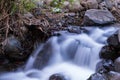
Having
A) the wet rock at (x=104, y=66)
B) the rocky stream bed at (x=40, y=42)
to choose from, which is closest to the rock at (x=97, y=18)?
the rocky stream bed at (x=40, y=42)

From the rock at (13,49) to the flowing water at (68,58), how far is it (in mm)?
232

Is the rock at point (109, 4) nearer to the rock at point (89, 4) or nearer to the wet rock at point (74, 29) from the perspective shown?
the rock at point (89, 4)

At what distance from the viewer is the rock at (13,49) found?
4.25 metres

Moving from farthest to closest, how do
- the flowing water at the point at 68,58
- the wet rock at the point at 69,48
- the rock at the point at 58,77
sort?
A: the wet rock at the point at 69,48
the flowing water at the point at 68,58
the rock at the point at 58,77

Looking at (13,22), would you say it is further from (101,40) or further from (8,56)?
(101,40)

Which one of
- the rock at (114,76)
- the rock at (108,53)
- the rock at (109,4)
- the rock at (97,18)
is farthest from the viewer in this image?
the rock at (109,4)

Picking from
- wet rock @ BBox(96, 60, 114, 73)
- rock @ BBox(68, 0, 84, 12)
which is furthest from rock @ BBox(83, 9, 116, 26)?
wet rock @ BBox(96, 60, 114, 73)

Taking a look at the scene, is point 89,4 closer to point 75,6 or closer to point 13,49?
point 75,6

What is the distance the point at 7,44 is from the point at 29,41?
0.39m

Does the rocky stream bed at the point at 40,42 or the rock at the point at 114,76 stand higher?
the rocky stream bed at the point at 40,42

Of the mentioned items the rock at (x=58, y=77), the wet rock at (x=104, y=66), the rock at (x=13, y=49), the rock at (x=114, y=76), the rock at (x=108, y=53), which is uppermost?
the rock at (x=13, y=49)

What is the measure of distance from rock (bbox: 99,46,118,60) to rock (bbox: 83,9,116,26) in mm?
1051

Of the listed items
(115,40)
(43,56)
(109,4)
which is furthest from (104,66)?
(109,4)

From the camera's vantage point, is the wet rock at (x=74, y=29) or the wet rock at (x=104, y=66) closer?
the wet rock at (x=104, y=66)
